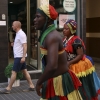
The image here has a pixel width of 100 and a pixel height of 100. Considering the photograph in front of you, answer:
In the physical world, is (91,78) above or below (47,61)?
below

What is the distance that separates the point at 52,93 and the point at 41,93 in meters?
0.13

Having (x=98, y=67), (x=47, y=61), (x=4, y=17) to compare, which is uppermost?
(x=4, y=17)

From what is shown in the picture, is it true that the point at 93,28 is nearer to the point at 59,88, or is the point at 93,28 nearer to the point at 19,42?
the point at 19,42

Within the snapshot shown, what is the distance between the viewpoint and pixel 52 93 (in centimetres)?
340

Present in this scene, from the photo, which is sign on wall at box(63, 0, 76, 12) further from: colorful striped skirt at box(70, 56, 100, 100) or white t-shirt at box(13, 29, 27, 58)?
colorful striped skirt at box(70, 56, 100, 100)

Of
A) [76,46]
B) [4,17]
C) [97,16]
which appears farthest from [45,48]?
[97,16]

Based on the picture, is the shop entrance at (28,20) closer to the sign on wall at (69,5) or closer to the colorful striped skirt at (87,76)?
the sign on wall at (69,5)

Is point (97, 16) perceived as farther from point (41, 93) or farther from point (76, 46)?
point (41, 93)

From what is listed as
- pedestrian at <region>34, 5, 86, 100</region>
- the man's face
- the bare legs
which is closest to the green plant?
the bare legs

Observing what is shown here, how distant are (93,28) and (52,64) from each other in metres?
11.8

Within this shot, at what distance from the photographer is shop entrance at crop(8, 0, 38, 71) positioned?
32.5 feet

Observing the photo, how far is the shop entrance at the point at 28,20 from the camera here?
9.90 m

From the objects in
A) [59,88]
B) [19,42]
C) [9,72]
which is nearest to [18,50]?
[19,42]

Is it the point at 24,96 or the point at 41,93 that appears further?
the point at 24,96
